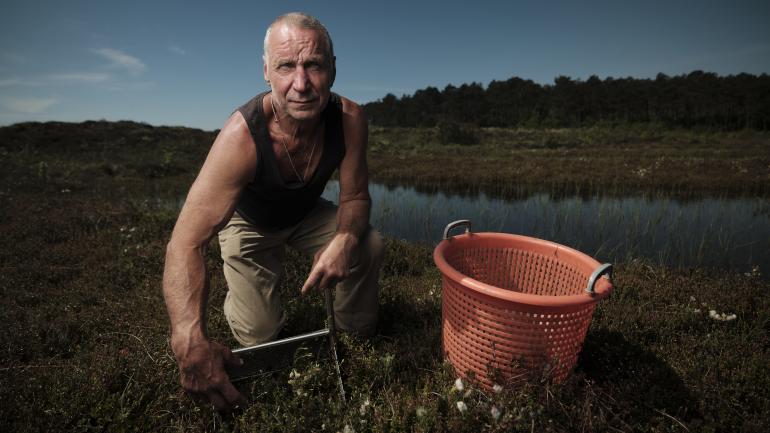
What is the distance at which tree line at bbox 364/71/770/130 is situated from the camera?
6456 cm

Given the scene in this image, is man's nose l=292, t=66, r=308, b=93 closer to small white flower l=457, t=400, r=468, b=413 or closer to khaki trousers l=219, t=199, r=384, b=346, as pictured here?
khaki trousers l=219, t=199, r=384, b=346

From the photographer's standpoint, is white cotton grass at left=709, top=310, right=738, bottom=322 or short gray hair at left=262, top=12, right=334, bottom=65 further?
white cotton grass at left=709, top=310, right=738, bottom=322

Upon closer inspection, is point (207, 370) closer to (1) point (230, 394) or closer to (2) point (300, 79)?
(1) point (230, 394)

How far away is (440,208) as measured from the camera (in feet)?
35.0

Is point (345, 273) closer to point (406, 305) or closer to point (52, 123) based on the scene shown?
point (406, 305)

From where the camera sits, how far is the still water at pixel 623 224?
20.8 ft

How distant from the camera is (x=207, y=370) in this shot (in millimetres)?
2170


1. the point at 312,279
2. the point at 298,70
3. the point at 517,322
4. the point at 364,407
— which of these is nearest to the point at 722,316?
the point at 517,322

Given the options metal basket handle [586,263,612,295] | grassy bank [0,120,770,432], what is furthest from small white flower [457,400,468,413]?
metal basket handle [586,263,612,295]

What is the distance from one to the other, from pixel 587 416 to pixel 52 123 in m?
44.9

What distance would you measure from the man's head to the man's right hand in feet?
4.86

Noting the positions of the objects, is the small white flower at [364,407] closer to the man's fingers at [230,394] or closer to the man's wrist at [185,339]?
the man's fingers at [230,394]

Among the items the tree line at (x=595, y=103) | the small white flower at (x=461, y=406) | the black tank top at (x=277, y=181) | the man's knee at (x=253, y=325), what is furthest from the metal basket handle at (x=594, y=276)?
the tree line at (x=595, y=103)

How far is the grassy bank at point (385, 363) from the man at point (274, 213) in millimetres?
424
